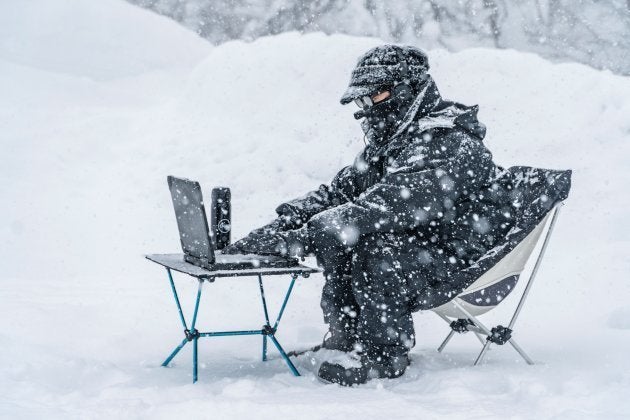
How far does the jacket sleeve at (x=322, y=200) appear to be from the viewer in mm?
3719

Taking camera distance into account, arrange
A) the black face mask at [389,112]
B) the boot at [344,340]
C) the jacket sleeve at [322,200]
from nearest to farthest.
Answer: the black face mask at [389,112] → the boot at [344,340] → the jacket sleeve at [322,200]

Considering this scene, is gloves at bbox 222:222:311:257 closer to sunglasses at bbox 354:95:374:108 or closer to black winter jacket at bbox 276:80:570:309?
black winter jacket at bbox 276:80:570:309

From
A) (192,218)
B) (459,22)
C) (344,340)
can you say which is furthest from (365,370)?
(459,22)

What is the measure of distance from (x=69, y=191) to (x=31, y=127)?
8.92ft

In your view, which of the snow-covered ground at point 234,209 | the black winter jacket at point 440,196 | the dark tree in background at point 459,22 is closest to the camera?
the snow-covered ground at point 234,209

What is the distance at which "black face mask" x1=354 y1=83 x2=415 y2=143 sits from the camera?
3.34 meters

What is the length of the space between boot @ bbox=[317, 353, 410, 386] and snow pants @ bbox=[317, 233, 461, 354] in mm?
45

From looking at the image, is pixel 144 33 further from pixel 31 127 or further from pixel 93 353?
pixel 93 353

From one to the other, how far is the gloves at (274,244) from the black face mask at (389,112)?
74cm

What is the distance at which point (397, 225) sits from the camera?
311 cm

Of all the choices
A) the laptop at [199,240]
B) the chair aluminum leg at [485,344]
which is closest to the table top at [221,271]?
the laptop at [199,240]

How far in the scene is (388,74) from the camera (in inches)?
131

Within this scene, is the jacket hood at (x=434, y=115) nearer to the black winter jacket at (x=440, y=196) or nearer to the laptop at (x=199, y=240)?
the black winter jacket at (x=440, y=196)

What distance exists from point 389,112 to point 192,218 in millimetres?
1142
